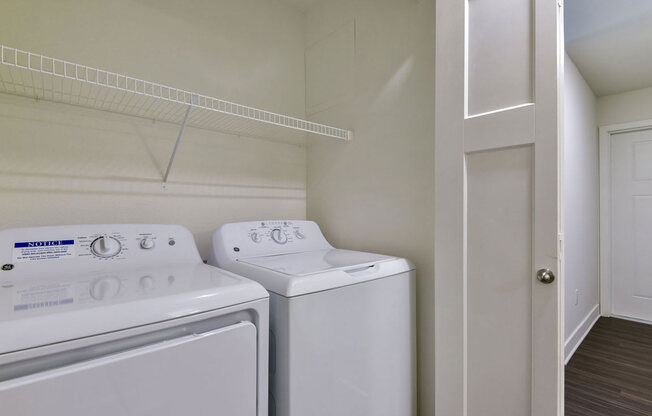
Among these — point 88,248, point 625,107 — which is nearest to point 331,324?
point 88,248

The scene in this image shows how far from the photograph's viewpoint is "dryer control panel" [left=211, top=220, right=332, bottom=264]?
4.78ft

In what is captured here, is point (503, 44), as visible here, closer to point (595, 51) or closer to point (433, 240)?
point (433, 240)

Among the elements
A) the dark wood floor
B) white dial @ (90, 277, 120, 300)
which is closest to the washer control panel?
white dial @ (90, 277, 120, 300)

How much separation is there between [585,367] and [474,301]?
6.41 ft

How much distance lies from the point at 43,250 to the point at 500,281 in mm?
1629

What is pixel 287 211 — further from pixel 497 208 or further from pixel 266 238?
pixel 497 208

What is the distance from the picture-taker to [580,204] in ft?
9.46

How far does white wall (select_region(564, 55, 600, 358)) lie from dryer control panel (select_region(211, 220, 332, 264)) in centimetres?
205

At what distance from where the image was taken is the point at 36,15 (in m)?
1.27

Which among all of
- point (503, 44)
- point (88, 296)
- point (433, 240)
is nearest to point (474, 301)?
point (433, 240)

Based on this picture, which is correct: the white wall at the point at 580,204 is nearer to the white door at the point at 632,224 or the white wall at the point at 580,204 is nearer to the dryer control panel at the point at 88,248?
the white door at the point at 632,224

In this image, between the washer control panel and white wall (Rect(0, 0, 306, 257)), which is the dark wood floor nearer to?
the washer control panel

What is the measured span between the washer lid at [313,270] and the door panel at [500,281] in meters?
0.34

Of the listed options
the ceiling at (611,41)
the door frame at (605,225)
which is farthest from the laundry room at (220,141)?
the door frame at (605,225)
